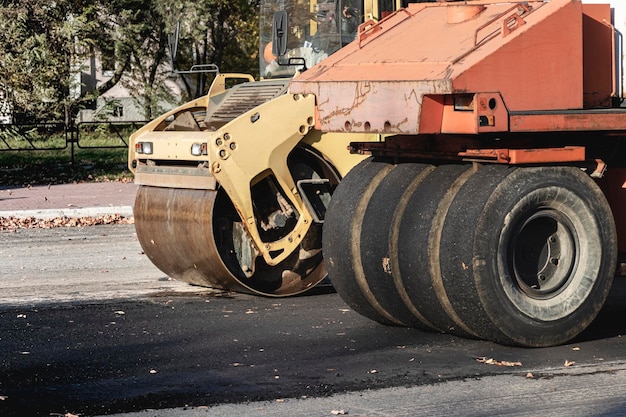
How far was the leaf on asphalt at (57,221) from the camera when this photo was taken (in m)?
16.3

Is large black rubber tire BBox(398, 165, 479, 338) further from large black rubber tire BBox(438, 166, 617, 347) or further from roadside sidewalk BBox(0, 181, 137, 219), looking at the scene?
roadside sidewalk BBox(0, 181, 137, 219)

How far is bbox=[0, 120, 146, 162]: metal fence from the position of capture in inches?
1001

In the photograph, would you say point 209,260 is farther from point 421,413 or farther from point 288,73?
point 421,413

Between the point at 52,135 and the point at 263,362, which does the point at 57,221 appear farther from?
the point at 52,135

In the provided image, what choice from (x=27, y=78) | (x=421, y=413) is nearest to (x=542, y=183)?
(x=421, y=413)

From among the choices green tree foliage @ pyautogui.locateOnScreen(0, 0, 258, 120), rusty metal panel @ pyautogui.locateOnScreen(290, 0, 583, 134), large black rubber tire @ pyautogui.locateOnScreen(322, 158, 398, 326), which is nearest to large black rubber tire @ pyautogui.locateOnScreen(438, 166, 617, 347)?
rusty metal panel @ pyautogui.locateOnScreen(290, 0, 583, 134)

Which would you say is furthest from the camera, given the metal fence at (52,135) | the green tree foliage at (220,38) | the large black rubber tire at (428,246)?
the green tree foliage at (220,38)

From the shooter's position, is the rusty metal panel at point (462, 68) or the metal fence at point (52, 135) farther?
the metal fence at point (52, 135)

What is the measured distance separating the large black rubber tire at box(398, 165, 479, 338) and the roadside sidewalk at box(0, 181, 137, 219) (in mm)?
9395

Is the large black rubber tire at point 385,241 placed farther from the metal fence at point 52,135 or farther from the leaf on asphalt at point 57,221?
the metal fence at point 52,135

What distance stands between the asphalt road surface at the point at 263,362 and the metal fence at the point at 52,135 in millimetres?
14962

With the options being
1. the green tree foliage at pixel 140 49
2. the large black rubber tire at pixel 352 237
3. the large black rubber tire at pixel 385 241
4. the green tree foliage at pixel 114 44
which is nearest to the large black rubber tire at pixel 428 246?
the large black rubber tire at pixel 385 241

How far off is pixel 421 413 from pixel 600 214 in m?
2.41

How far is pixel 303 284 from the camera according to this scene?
10.5 meters
